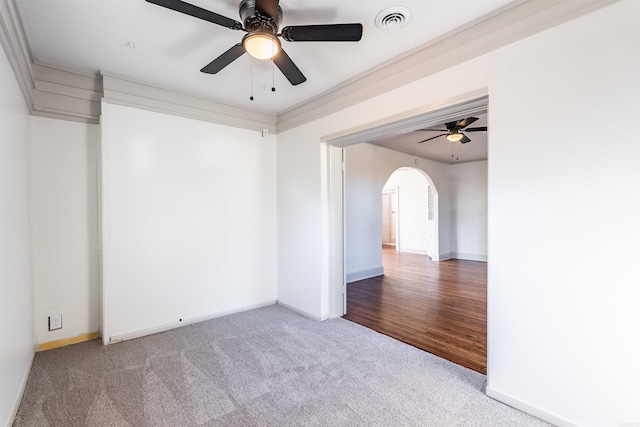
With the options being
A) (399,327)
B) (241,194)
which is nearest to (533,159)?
(399,327)

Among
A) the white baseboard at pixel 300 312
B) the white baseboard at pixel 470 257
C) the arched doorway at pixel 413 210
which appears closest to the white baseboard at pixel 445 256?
the white baseboard at pixel 470 257

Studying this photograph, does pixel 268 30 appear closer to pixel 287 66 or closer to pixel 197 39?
pixel 287 66

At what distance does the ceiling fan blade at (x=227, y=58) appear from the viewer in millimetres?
1903

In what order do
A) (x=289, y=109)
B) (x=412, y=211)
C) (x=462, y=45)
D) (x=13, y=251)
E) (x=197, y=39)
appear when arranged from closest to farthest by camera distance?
(x=13, y=251), (x=462, y=45), (x=197, y=39), (x=289, y=109), (x=412, y=211)

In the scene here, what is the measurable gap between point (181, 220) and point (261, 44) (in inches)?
84.4

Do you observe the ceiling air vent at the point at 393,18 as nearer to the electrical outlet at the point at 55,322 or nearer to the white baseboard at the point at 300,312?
the white baseboard at the point at 300,312

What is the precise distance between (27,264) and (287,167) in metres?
2.61

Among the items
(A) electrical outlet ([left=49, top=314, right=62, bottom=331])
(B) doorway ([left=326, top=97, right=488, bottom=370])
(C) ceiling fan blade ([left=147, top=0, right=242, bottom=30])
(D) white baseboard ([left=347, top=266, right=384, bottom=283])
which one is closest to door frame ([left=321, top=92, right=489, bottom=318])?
(B) doorway ([left=326, top=97, right=488, bottom=370])

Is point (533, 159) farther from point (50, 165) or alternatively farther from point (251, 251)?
point (50, 165)

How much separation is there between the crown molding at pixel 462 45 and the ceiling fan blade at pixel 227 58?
1.25 m

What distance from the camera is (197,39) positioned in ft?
7.15

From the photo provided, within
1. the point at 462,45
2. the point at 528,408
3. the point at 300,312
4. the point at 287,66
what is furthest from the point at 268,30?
the point at 300,312

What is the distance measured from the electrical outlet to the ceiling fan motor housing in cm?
310

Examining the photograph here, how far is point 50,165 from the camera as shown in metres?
2.65
